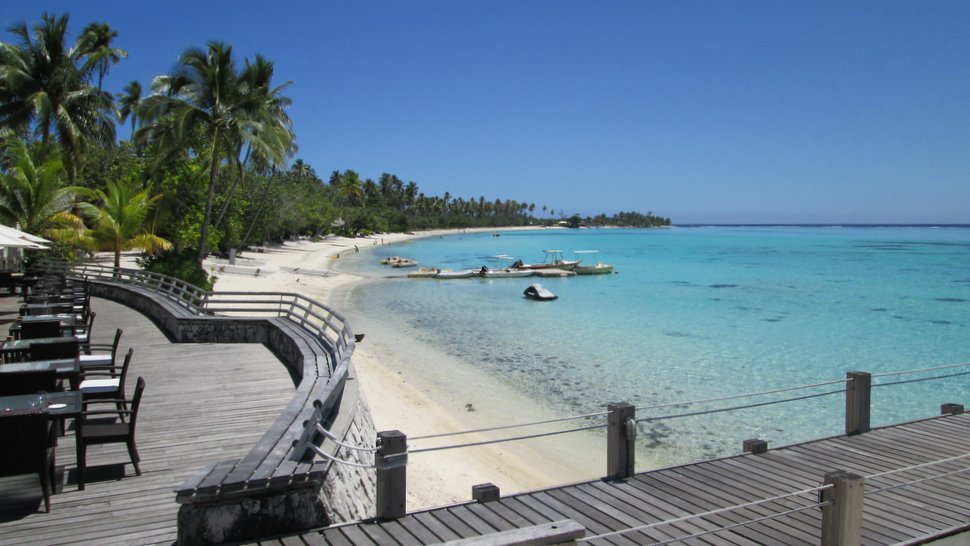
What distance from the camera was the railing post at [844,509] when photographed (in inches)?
175

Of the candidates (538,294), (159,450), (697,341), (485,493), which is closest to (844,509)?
(485,493)

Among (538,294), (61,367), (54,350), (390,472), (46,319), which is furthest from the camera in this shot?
(538,294)

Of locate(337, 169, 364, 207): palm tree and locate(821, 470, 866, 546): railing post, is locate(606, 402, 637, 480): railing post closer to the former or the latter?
locate(821, 470, 866, 546): railing post

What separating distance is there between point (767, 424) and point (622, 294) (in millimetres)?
28057

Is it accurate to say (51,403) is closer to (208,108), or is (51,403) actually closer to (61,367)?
(61,367)

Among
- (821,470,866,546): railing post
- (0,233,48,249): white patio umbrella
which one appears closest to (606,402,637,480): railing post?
(821,470,866,546): railing post

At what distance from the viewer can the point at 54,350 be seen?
845 cm

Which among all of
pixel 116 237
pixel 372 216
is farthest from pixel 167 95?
pixel 372 216

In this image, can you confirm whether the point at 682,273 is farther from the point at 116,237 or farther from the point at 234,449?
the point at 234,449

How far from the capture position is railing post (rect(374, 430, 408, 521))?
489cm

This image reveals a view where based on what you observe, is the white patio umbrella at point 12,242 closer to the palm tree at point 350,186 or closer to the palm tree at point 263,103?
the palm tree at point 263,103

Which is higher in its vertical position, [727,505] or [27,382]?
[27,382]

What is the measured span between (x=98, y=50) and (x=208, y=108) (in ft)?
37.3

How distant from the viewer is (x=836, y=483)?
4473 millimetres
